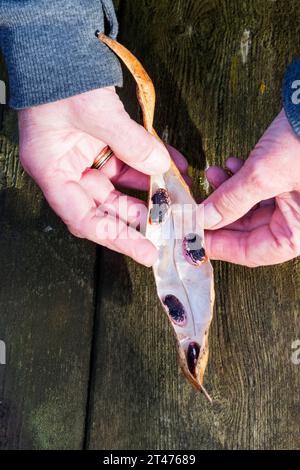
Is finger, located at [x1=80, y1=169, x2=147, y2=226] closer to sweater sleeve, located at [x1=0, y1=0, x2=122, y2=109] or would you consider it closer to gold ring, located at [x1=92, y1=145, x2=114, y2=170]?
gold ring, located at [x1=92, y1=145, x2=114, y2=170]

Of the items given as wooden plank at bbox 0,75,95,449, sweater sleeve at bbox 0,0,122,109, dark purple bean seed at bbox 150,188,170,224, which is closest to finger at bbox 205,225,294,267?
dark purple bean seed at bbox 150,188,170,224

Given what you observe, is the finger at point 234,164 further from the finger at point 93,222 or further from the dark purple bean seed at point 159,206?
the finger at point 93,222

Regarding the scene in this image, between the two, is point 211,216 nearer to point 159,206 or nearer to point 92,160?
point 159,206

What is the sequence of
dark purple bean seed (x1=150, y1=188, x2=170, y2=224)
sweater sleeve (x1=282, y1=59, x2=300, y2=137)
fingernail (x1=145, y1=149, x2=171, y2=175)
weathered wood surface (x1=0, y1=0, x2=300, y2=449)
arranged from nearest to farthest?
sweater sleeve (x1=282, y1=59, x2=300, y2=137), fingernail (x1=145, y1=149, x2=171, y2=175), dark purple bean seed (x1=150, y1=188, x2=170, y2=224), weathered wood surface (x1=0, y1=0, x2=300, y2=449)

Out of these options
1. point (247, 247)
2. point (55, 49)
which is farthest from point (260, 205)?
point (55, 49)

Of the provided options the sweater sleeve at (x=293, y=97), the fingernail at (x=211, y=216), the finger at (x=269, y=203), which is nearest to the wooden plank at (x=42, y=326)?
the fingernail at (x=211, y=216)
